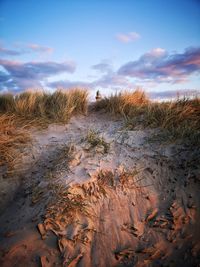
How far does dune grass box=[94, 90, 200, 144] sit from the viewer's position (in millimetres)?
3727

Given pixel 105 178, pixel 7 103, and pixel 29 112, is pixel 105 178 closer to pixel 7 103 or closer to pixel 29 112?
pixel 29 112

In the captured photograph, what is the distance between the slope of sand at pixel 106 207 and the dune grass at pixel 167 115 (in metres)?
0.39

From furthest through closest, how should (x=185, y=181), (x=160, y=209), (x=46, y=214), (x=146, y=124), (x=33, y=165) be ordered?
(x=146, y=124)
(x=33, y=165)
(x=185, y=181)
(x=160, y=209)
(x=46, y=214)

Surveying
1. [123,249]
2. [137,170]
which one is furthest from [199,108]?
Answer: [123,249]

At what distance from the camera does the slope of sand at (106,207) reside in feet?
7.28

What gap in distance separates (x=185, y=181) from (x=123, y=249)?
4.64ft

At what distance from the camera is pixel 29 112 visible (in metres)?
4.88

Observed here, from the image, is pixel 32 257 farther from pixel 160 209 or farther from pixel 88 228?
pixel 160 209

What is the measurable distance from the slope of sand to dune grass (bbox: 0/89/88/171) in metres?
0.36

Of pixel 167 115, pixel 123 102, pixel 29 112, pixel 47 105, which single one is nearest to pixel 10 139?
pixel 29 112

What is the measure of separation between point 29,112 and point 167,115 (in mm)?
3321

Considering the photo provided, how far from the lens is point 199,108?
14.6 feet

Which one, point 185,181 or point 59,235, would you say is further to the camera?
point 185,181

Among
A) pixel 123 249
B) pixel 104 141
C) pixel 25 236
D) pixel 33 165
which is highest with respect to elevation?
pixel 104 141
